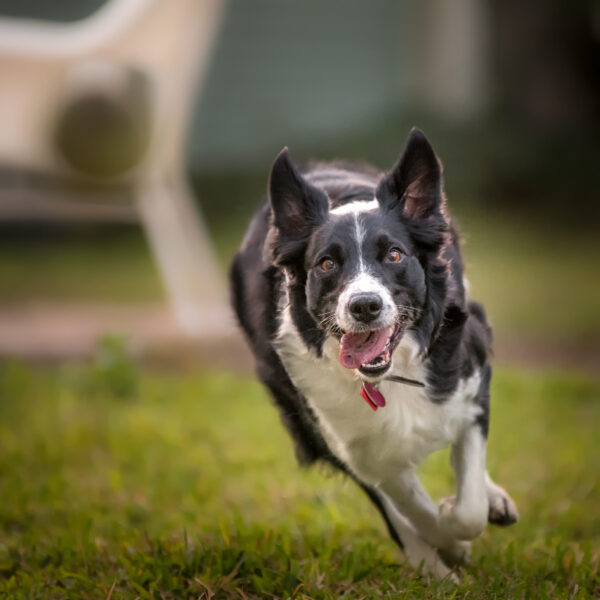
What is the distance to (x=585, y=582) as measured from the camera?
9.34 ft

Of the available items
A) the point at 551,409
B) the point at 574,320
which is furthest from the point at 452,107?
the point at 551,409

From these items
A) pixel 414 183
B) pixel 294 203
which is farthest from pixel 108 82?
pixel 414 183

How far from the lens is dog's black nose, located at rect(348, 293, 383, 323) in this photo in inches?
96.4

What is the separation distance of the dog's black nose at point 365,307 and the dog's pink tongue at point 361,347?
8cm

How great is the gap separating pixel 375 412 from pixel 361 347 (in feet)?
1.06

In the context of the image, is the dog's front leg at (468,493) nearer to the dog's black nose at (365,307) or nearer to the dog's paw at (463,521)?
the dog's paw at (463,521)

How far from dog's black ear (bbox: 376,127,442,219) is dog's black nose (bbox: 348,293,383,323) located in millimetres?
340

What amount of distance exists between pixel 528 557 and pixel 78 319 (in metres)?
6.48

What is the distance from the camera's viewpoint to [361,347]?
2.55 meters

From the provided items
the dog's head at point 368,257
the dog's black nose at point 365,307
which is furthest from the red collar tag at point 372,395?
the dog's black nose at point 365,307

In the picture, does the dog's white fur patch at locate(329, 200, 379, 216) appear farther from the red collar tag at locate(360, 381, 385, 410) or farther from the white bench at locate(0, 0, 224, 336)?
the white bench at locate(0, 0, 224, 336)

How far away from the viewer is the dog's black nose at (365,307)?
2.45 meters

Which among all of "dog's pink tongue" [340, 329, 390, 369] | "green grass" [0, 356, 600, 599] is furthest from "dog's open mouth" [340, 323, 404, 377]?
"green grass" [0, 356, 600, 599]

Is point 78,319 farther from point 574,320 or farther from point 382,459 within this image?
point 382,459
